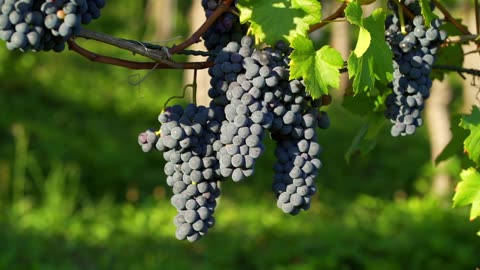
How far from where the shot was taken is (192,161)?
4.97ft

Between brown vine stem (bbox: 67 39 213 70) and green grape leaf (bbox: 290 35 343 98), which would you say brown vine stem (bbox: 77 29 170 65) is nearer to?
brown vine stem (bbox: 67 39 213 70)

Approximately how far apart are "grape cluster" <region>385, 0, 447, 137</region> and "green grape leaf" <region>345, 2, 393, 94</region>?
0.15 meters

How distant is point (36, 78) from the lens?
1010 centimetres

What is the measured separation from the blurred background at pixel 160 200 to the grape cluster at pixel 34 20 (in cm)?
163

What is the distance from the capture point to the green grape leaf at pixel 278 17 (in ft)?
4.99

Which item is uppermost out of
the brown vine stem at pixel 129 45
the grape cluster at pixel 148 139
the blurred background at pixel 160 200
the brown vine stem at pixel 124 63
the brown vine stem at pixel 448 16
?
the brown vine stem at pixel 448 16

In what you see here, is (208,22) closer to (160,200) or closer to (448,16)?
(448,16)

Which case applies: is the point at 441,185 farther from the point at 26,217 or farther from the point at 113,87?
the point at 113,87

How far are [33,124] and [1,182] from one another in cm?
208

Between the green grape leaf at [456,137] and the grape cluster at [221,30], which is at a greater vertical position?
the grape cluster at [221,30]

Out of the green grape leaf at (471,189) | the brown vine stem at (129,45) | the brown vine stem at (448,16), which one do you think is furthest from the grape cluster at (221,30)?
the green grape leaf at (471,189)

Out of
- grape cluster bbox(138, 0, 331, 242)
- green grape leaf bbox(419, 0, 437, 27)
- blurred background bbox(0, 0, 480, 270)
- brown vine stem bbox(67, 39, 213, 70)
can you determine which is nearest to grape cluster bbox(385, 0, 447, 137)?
green grape leaf bbox(419, 0, 437, 27)

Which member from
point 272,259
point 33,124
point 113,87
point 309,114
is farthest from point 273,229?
point 113,87

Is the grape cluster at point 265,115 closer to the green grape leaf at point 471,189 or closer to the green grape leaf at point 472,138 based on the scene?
the green grape leaf at point 472,138
